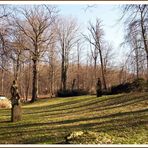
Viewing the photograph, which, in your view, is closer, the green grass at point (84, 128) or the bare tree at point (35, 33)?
the green grass at point (84, 128)

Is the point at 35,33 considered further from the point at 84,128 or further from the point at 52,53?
the point at 84,128

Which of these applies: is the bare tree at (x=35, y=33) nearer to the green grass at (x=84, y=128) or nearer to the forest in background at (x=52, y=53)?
the forest in background at (x=52, y=53)

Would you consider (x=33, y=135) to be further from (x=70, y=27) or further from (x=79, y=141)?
(x=70, y=27)

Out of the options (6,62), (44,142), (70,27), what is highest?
(70,27)

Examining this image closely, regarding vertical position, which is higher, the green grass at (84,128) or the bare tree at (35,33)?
the bare tree at (35,33)

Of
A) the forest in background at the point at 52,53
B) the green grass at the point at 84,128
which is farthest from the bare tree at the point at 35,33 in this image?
the green grass at the point at 84,128

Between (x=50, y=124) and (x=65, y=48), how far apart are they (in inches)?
1503

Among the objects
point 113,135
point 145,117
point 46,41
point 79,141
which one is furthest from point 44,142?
point 46,41

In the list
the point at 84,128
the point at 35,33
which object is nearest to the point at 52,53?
the point at 35,33

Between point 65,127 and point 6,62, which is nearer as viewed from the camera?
point 65,127

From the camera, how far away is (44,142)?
1069 centimetres

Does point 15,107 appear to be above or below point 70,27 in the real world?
below

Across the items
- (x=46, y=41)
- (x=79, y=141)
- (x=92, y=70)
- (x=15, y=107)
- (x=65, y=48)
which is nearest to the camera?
(x=79, y=141)

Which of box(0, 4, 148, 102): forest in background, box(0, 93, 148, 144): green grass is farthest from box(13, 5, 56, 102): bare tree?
box(0, 93, 148, 144): green grass
